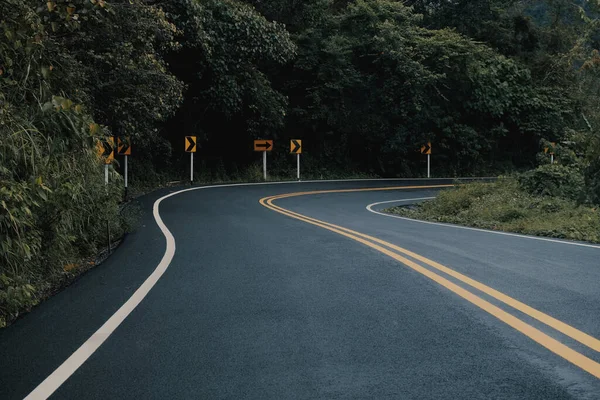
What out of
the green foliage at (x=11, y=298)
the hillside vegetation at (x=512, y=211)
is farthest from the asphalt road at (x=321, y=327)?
the hillside vegetation at (x=512, y=211)

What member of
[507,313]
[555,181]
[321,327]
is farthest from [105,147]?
[555,181]

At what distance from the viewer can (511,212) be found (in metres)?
17.1

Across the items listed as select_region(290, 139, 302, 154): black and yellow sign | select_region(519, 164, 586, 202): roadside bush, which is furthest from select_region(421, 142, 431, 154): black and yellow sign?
select_region(519, 164, 586, 202): roadside bush

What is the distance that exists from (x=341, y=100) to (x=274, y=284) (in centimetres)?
2877

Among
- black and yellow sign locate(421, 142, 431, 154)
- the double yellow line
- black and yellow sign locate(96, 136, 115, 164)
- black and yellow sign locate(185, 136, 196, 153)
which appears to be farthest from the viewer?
black and yellow sign locate(421, 142, 431, 154)

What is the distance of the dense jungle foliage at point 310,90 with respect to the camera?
34.3 ft

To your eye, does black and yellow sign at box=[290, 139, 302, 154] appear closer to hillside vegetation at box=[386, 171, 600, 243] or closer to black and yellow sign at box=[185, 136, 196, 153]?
black and yellow sign at box=[185, 136, 196, 153]

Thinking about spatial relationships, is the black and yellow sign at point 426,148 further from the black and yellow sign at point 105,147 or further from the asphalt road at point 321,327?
the asphalt road at point 321,327

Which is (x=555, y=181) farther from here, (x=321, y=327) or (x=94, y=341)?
(x=94, y=341)

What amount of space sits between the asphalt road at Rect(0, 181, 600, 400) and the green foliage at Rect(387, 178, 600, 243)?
3.56 metres

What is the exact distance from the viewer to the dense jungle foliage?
34.3 ft

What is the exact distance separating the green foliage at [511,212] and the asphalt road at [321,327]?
3.56 m

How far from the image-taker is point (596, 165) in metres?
9.88

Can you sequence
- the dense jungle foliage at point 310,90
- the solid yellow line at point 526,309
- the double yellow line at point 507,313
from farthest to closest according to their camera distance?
1. the dense jungle foliage at point 310,90
2. the solid yellow line at point 526,309
3. the double yellow line at point 507,313
